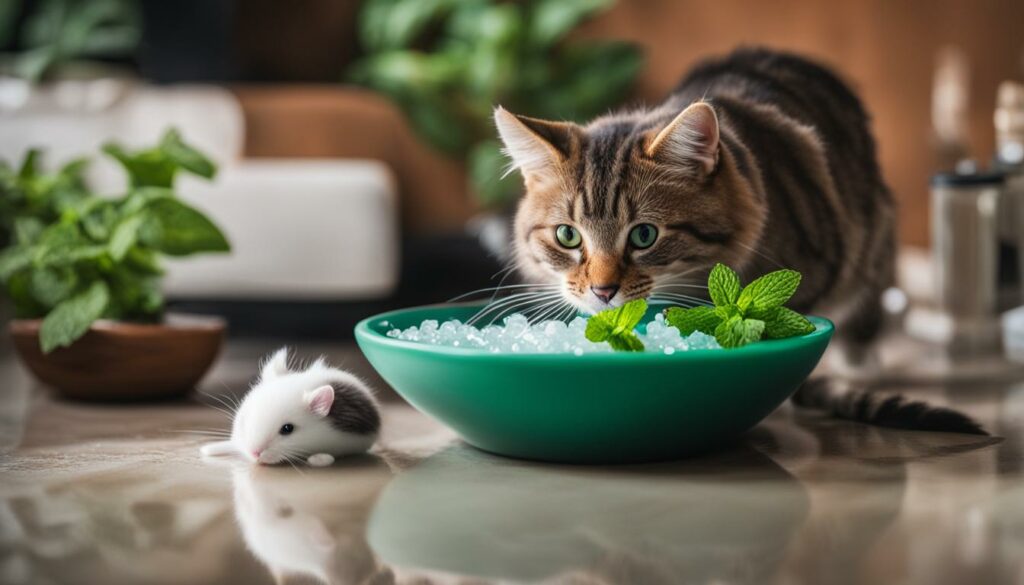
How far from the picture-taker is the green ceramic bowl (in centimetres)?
122

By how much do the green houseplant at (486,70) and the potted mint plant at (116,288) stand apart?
2309 millimetres

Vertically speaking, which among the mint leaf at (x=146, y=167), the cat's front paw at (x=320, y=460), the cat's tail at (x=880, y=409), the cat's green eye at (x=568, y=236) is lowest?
the cat's tail at (x=880, y=409)

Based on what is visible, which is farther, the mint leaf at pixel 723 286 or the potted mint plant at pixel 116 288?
the potted mint plant at pixel 116 288

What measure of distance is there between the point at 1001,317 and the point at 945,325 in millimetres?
121

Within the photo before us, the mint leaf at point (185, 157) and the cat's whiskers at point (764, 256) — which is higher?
the mint leaf at point (185, 157)

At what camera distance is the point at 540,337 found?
1344 mm

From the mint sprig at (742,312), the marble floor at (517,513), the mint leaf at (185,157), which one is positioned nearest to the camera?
the marble floor at (517,513)

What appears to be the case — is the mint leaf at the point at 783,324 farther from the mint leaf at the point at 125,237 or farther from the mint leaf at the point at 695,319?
the mint leaf at the point at 125,237

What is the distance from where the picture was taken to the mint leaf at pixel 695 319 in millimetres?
1347

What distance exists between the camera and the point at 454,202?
4547mm

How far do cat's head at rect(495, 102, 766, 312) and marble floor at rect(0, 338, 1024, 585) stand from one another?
0.89 feet

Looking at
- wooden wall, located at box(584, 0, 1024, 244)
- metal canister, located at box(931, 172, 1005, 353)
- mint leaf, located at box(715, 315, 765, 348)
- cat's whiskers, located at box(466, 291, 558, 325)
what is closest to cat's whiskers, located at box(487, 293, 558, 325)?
cat's whiskers, located at box(466, 291, 558, 325)

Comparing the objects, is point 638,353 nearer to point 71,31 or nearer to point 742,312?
point 742,312

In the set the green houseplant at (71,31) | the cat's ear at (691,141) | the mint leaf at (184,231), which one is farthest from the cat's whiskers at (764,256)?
the green houseplant at (71,31)
